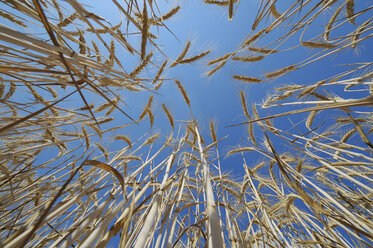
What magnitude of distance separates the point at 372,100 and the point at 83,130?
2164mm

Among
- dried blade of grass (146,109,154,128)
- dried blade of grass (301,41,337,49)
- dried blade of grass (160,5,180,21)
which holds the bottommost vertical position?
dried blade of grass (146,109,154,128)

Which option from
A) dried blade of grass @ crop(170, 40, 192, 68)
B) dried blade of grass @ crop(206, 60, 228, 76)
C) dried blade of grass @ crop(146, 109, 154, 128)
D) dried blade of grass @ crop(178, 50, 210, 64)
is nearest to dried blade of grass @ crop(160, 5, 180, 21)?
dried blade of grass @ crop(170, 40, 192, 68)

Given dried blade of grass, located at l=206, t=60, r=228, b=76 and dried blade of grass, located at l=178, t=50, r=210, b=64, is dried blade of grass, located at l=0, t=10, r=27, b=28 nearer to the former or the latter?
dried blade of grass, located at l=178, t=50, r=210, b=64

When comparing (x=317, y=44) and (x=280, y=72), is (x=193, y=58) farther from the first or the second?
(x=317, y=44)

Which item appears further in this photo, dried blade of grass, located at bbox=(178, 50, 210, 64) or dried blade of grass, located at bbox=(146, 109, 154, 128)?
dried blade of grass, located at bbox=(146, 109, 154, 128)

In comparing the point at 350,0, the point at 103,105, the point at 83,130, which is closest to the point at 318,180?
the point at 350,0

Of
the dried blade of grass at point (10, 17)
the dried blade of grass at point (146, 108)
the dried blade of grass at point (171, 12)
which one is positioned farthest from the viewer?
the dried blade of grass at point (146, 108)

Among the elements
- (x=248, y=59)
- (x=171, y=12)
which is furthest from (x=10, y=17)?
(x=248, y=59)

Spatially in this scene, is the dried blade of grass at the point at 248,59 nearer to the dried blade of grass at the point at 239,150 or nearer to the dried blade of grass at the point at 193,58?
the dried blade of grass at the point at 193,58

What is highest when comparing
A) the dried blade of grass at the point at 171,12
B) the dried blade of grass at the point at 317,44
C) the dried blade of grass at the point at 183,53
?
the dried blade of grass at the point at 171,12

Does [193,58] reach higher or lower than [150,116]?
higher

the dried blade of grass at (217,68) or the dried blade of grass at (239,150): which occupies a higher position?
the dried blade of grass at (217,68)

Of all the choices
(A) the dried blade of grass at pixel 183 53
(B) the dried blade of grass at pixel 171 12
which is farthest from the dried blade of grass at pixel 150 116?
(B) the dried blade of grass at pixel 171 12

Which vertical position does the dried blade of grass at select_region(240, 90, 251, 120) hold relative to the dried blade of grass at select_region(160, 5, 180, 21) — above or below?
below
